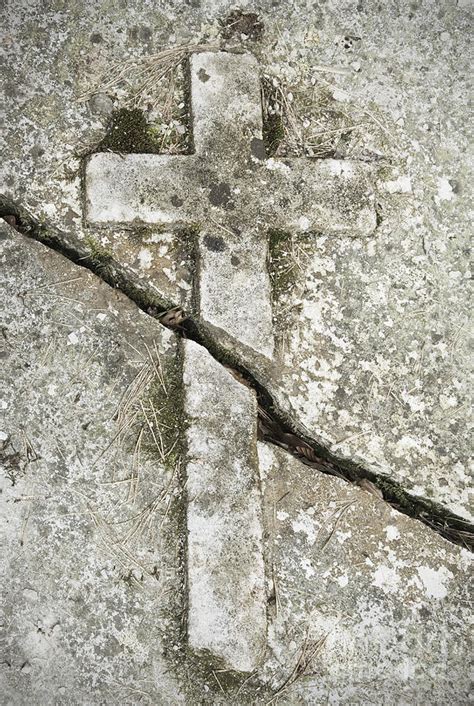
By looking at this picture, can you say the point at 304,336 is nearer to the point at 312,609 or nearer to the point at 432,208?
the point at 432,208

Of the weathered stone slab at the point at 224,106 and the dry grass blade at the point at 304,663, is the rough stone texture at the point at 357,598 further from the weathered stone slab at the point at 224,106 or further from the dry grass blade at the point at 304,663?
the weathered stone slab at the point at 224,106

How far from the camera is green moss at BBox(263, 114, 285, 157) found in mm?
2484

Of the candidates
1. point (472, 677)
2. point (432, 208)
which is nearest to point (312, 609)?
point (472, 677)

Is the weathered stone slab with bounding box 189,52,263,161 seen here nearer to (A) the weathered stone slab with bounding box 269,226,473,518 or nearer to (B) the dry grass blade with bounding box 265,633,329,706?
(A) the weathered stone slab with bounding box 269,226,473,518

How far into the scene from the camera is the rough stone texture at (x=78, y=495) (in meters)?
2.20

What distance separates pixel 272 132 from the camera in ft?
8.18

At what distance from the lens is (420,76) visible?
2.62 m

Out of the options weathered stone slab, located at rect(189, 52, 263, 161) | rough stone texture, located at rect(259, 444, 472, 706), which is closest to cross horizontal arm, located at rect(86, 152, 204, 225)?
weathered stone slab, located at rect(189, 52, 263, 161)

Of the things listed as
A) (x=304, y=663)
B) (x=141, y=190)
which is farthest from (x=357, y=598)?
(x=141, y=190)

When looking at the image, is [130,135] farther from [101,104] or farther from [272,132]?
[272,132]

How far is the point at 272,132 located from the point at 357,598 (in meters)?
1.73

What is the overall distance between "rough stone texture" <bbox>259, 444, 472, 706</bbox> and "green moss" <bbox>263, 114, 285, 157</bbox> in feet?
3.65

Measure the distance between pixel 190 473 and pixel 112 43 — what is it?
1638 mm

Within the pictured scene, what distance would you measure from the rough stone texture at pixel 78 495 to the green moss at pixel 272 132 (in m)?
0.79
